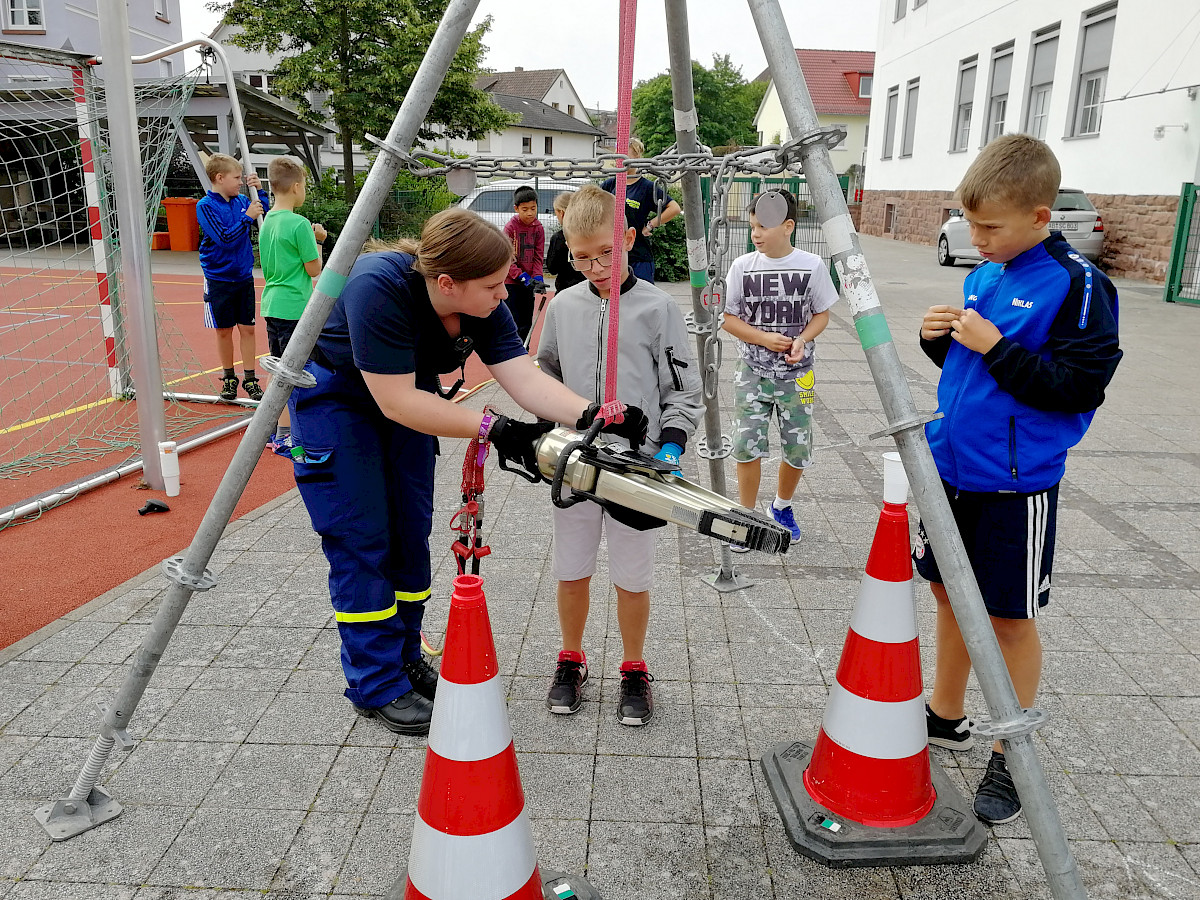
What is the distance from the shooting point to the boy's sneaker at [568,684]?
9.59ft

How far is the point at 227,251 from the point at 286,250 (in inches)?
47.6

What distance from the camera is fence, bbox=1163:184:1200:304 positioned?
499 inches

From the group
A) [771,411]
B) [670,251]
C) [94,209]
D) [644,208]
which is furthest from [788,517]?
[670,251]

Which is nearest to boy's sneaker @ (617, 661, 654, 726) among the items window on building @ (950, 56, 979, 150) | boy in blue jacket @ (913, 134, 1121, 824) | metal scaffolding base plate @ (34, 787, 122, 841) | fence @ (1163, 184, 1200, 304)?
boy in blue jacket @ (913, 134, 1121, 824)

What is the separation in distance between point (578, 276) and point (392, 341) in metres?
4.89

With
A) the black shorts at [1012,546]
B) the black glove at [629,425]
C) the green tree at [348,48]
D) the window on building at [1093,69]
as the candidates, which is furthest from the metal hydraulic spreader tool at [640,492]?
the green tree at [348,48]

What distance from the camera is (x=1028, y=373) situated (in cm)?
213

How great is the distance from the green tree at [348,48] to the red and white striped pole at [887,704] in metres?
21.3

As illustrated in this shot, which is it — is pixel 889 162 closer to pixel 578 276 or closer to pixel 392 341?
pixel 578 276

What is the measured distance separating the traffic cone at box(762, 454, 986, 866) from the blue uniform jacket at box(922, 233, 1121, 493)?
0.22 metres

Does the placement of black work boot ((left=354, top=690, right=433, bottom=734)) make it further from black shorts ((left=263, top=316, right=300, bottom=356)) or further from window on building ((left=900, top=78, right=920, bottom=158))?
window on building ((left=900, top=78, right=920, bottom=158))

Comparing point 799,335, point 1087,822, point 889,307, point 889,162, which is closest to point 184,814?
point 1087,822

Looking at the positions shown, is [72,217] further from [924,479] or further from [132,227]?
[924,479]

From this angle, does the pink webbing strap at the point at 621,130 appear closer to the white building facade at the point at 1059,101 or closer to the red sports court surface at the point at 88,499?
the red sports court surface at the point at 88,499
